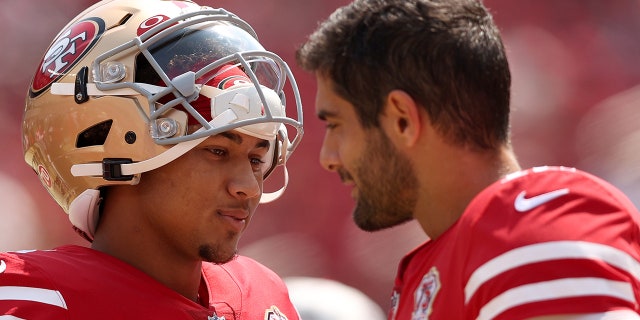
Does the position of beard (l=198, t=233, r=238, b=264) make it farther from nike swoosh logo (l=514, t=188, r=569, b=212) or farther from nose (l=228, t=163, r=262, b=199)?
nike swoosh logo (l=514, t=188, r=569, b=212)

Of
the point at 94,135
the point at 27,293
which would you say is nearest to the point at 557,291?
the point at 27,293

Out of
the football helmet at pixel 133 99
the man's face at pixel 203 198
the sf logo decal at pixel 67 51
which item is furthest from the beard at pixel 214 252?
the sf logo decal at pixel 67 51

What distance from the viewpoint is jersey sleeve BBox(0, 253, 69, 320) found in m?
2.16

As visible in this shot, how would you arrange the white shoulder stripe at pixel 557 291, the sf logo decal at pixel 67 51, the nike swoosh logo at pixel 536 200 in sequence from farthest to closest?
the sf logo decal at pixel 67 51
the nike swoosh logo at pixel 536 200
the white shoulder stripe at pixel 557 291

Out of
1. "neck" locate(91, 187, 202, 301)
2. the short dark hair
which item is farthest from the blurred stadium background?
the short dark hair

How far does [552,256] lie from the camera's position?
1510 mm

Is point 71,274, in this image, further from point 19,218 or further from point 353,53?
Result: point 19,218

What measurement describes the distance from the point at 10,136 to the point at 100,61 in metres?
2.58

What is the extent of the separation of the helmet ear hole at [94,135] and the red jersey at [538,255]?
3.64 feet

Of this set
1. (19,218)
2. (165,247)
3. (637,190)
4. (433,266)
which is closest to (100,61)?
(165,247)

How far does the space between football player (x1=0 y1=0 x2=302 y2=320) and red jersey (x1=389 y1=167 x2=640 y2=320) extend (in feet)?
2.90

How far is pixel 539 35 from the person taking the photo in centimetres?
562

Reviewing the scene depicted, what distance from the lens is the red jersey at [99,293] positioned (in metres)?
2.19

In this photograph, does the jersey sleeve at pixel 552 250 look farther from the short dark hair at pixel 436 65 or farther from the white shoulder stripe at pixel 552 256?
the short dark hair at pixel 436 65
